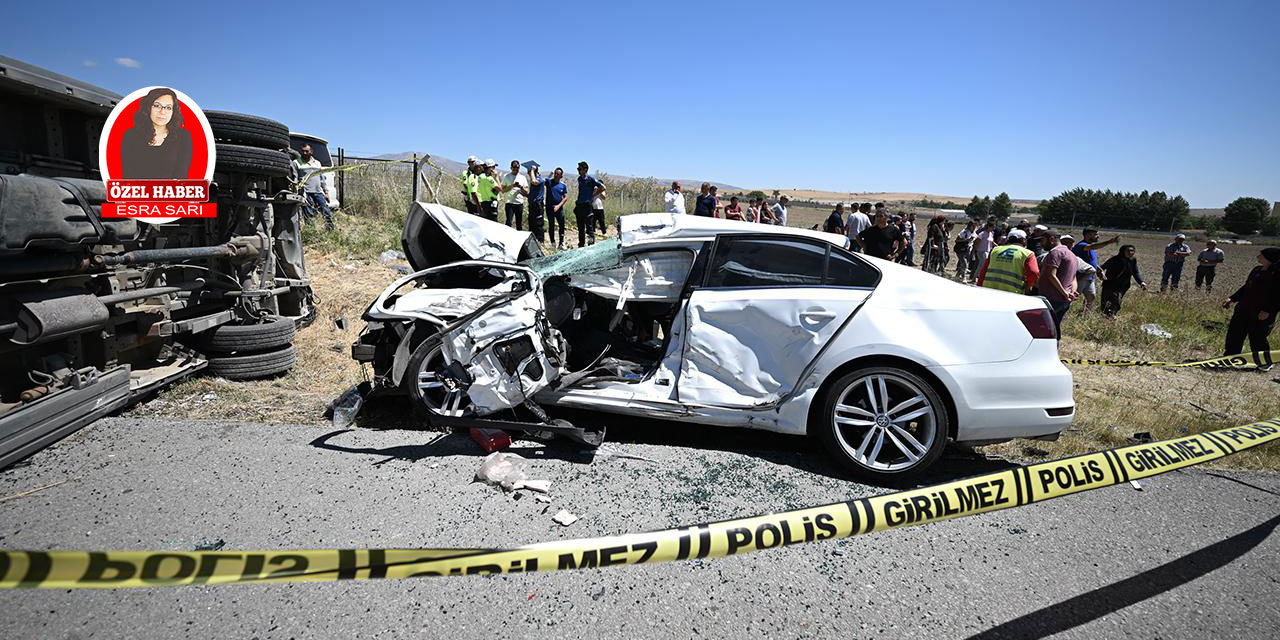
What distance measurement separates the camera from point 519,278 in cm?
449

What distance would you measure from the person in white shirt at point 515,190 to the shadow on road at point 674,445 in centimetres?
Answer: 897

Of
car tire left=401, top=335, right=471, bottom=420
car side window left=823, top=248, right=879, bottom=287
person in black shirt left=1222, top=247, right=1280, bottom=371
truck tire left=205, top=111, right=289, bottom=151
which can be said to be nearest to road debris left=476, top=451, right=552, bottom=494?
car tire left=401, top=335, right=471, bottom=420

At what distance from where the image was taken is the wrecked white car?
3.64 metres

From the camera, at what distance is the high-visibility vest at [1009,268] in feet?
21.3

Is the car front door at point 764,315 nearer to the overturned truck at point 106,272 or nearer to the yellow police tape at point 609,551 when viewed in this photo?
the yellow police tape at point 609,551

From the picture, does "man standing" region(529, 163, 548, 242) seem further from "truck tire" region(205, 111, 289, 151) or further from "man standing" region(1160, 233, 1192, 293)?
"man standing" region(1160, 233, 1192, 293)

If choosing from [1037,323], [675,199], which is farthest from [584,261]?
[675,199]

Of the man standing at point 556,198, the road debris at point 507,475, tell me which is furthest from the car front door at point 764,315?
the man standing at point 556,198

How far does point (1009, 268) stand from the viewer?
21.6 feet

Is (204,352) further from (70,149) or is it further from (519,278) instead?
(519,278)

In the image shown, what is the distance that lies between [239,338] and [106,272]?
131cm

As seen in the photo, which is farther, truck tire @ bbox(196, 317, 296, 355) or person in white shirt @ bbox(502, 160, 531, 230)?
person in white shirt @ bbox(502, 160, 531, 230)

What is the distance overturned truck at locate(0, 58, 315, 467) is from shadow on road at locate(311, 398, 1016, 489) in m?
1.53

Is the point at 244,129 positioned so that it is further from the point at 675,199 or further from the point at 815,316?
the point at 675,199
